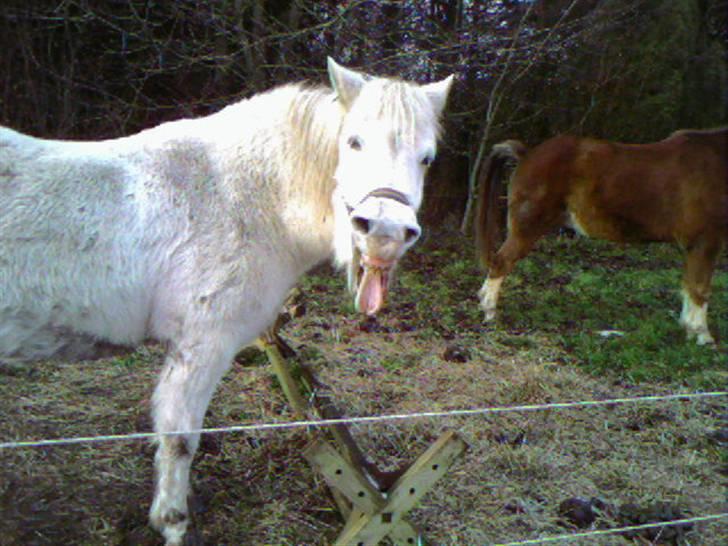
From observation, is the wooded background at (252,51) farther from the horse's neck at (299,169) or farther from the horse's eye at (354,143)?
the horse's eye at (354,143)

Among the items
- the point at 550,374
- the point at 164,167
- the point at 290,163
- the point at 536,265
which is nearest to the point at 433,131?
the point at 290,163

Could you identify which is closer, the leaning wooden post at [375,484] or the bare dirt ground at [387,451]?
the leaning wooden post at [375,484]

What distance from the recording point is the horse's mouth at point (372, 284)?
173 centimetres

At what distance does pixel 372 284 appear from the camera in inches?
70.1

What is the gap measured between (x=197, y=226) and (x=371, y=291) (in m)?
0.68

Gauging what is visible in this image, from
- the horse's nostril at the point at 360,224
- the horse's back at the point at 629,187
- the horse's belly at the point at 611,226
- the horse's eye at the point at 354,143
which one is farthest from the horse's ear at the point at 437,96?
the horse's belly at the point at 611,226

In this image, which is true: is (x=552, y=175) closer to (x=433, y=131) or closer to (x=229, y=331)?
(x=433, y=131)

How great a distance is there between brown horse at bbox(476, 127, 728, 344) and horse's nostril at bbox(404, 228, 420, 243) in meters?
3.64

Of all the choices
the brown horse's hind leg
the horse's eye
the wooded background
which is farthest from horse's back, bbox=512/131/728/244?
the horse's eye

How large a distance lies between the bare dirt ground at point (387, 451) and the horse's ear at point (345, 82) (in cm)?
169

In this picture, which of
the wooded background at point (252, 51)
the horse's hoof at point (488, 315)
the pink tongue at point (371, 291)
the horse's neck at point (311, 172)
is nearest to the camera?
the pink tongue at point (371, 291)

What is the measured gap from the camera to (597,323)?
17.3ft

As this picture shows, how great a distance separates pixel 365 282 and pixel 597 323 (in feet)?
13.6

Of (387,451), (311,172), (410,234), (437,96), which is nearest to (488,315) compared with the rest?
(387,451)
